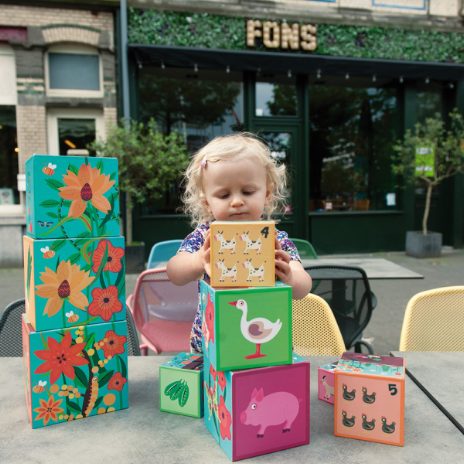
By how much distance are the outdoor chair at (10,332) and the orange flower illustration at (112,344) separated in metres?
0.99

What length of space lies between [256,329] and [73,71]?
8945 mm

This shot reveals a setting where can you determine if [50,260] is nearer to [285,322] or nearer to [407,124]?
[285,322]

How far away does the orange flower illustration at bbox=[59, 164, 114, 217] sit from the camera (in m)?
1.23

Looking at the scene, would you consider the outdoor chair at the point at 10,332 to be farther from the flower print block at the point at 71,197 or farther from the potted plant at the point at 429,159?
the potted plant at the point at 429,159

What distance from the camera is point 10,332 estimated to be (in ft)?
6.71

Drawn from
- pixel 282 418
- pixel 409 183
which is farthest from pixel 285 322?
pixel 409 183

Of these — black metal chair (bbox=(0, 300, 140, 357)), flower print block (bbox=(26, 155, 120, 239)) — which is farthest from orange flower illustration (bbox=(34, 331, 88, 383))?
black metal chair (bbox=(0, 300, 140, 357))

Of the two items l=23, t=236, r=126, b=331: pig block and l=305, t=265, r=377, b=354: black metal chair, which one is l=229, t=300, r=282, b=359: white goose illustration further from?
l=305, t=265, r=377, b=354: black metal chair

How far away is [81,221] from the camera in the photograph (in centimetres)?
124

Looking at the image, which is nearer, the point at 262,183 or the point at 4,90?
the point at 262,183

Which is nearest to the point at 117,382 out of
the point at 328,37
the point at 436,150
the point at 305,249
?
the point at 305,249

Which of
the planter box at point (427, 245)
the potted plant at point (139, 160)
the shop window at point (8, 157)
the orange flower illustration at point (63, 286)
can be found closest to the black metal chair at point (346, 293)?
the orange flower illustration at point (63, 286)

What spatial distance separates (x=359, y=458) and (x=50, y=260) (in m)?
0.89

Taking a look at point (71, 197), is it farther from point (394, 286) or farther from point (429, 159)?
point (429, 159)
